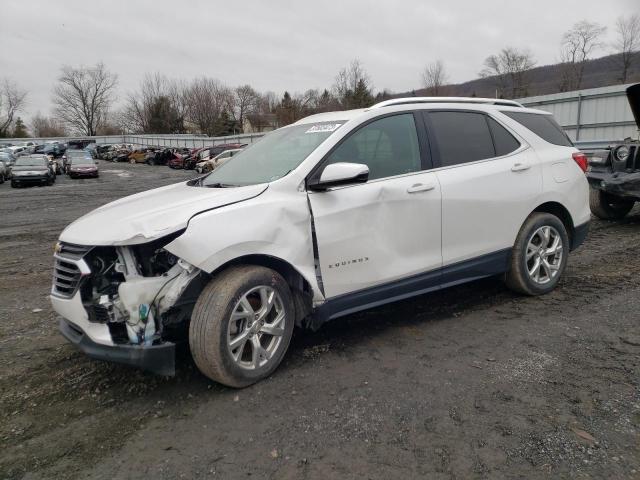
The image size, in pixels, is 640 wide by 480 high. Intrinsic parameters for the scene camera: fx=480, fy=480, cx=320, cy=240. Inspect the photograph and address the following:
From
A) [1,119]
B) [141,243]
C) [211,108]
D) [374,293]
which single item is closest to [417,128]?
[374,293]

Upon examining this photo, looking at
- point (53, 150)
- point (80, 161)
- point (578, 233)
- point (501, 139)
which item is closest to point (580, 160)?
point (578, 233)

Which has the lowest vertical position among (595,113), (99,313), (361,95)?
(99,313)

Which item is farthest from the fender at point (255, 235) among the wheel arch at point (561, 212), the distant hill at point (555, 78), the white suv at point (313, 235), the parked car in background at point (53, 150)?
the parked car in background at point (53, 150)

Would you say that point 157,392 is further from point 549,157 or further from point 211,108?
point 211,108

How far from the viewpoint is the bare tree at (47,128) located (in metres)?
97.6

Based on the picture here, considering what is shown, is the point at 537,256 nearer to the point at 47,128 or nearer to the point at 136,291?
the point at 136,291

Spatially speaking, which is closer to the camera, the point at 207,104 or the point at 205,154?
the point at 205,154

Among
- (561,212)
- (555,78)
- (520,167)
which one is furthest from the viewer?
(555,78)

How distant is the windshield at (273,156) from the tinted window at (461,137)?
3.08 ft

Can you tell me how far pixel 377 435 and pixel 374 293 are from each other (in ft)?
3.87

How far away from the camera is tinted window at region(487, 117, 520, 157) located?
438cm

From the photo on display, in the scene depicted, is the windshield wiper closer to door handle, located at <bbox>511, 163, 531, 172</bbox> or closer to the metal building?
door handle, located at <bbox>511, 163, 531, 172</bbox>

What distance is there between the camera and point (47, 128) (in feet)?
330

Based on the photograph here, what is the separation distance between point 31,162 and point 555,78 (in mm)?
60083
